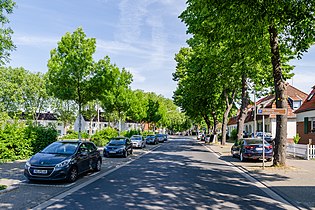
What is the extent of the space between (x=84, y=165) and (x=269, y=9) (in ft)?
28.0

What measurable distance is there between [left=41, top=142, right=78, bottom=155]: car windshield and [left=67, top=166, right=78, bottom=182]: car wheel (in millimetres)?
705

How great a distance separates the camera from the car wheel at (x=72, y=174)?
11052 millimetres

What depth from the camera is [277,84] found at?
15664 mm

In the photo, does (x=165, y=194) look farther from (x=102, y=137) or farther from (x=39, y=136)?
(x=102, y=137)

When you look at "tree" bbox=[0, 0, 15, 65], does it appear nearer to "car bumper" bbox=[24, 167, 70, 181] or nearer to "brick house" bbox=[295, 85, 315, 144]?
"car bumper" bbox=[24, 167, 70, 181]

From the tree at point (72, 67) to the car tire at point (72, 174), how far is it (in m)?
11.7

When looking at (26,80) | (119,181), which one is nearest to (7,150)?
(119,181)

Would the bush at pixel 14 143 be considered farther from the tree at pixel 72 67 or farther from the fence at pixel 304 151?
the fence at pixel 304 151

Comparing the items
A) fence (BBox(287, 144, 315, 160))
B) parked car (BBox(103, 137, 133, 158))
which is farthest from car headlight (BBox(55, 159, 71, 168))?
fence (BBox(287, 144, 315, 160))

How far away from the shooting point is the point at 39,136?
19766 millimetres

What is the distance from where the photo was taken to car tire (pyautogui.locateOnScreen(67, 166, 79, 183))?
1104cm

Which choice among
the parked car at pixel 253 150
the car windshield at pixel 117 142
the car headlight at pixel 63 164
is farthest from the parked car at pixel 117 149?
the car headlight at pixel 63 164

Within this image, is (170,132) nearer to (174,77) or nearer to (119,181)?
(174,77)

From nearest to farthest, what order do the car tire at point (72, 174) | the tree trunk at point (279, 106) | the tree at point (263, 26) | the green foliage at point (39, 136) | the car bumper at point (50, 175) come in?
the tree at point (263, 26) → the car bumper at point (50, 175) → the car tire at point (72, 174) → the tree trunk at point (279, 106) → the green foliage at point (39, 136)
